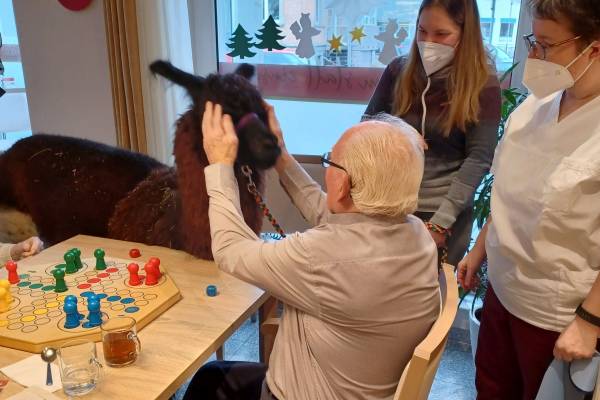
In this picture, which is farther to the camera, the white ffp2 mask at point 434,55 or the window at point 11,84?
the window at point 11,84

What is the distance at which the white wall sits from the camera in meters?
2.73

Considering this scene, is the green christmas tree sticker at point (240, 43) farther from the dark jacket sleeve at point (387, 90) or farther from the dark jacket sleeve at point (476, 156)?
the dark jacket sleeve at point (476, 156)

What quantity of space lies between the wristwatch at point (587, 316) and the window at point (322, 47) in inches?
60.6

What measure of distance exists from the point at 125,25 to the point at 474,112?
1.71 m

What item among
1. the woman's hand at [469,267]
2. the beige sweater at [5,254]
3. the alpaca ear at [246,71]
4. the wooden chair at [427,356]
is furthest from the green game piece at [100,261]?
the woman's hand at [469,267]

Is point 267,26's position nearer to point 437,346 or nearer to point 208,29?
point 208,29

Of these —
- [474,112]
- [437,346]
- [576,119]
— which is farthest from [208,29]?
[437,346]

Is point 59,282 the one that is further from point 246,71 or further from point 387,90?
point 387,90

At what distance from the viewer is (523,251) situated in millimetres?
1265

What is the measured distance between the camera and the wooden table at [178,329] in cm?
102

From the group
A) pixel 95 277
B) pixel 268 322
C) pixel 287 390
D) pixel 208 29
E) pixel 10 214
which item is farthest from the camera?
pixel 208 29

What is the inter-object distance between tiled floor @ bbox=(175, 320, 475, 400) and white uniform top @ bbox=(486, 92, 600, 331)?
1.05 m

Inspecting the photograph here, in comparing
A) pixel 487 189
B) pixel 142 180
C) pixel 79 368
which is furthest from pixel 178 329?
pixel 487 189

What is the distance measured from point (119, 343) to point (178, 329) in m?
0.17
